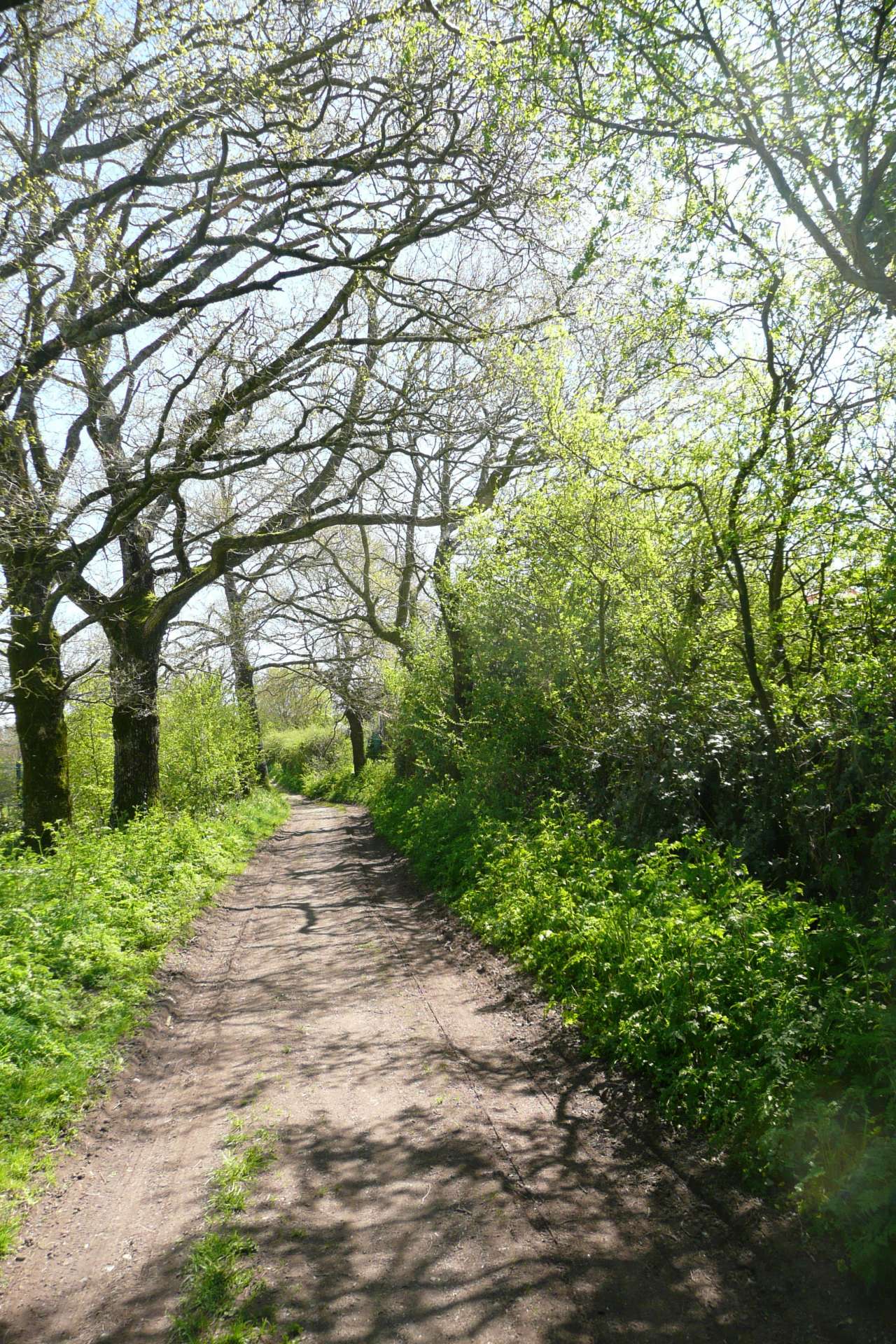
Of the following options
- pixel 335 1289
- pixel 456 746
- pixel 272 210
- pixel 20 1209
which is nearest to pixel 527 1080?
pixel 335 1289

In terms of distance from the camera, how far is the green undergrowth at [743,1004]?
3449 millimetres

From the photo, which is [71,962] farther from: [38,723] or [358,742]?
[358,742]

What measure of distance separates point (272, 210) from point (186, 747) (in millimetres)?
10766

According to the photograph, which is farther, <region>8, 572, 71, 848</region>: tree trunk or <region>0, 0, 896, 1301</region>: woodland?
<region>8, 572, 71, 848</region>: tree trunk

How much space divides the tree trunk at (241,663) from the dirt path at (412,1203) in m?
14.6

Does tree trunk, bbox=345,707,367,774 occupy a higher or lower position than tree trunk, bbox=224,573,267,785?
lower

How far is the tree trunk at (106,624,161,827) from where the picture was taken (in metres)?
12.7

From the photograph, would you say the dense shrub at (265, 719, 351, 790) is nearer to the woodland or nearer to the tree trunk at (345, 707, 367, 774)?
the tree trunk at (345, 707, 367, 774)

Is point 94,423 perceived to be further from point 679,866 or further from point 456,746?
point 679,866

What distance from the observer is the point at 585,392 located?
9.56m

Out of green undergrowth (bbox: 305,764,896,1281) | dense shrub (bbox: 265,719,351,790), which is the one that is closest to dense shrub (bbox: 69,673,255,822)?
green undergrowth (bbox: 305,764,896,1281)

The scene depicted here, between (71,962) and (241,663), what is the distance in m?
17.0

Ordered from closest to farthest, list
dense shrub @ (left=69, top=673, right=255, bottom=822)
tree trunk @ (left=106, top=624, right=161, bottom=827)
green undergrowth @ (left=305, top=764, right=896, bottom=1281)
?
green undergrowth @ (left=305, top=764, right=896, bottom=1281) → tree trunk @ (left=106, top=624, right=161, bottom=827) → dense shrub @ (left=69, top=673, right=255, bottom=822)

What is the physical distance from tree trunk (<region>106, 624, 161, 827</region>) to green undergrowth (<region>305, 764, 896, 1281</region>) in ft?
24.7
